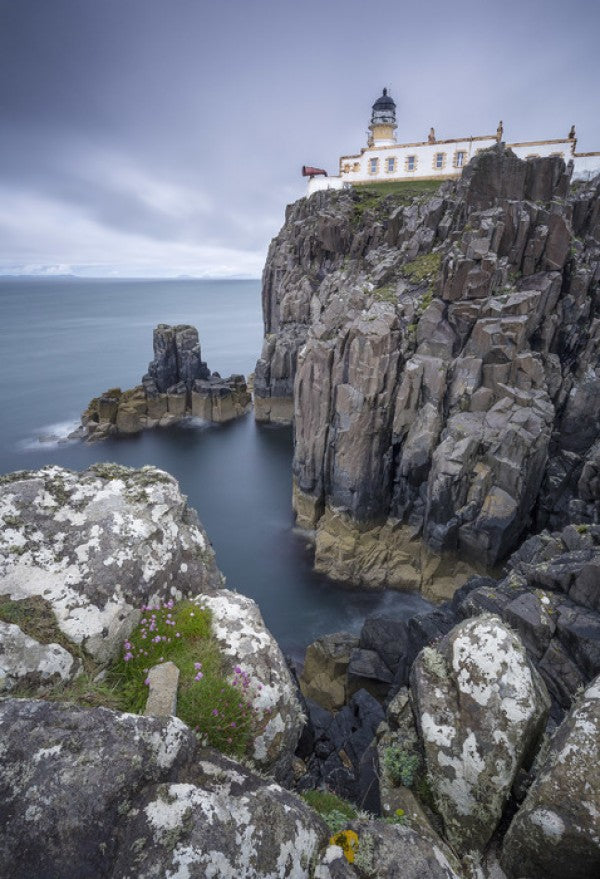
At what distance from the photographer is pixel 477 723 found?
710 centimetres

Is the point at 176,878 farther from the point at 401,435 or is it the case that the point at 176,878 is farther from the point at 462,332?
the point at 462,332

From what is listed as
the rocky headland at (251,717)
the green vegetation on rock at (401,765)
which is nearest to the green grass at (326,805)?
the rocky headland at (251,717)

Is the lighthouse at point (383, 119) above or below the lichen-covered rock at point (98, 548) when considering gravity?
above

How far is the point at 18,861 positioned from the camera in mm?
4117

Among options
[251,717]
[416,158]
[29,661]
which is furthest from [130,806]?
[416,158]

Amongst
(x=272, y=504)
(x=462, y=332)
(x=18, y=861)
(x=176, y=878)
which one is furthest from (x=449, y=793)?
(x=272, y=504)

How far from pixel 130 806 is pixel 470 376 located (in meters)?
28.2

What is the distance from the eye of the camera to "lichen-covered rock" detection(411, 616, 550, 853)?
6785 mm

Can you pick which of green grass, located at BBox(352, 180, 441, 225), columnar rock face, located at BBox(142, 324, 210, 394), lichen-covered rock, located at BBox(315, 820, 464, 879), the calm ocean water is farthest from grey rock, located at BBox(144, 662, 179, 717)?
columnar rock face, located at BBox(142, 324, 210, 394)

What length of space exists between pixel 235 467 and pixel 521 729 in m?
47.4

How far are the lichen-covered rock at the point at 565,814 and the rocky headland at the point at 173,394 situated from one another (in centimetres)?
6080

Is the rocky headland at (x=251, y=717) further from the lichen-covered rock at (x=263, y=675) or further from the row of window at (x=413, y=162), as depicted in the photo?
the row of window at (x=413, y=162)

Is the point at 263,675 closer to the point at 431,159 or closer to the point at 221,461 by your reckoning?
the point at 221,461

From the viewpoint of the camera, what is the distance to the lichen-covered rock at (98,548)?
7078mm
